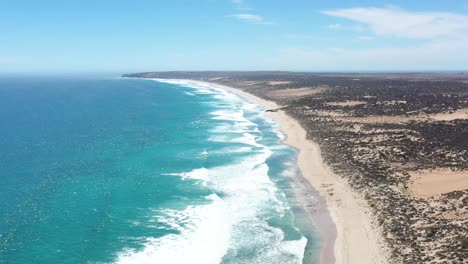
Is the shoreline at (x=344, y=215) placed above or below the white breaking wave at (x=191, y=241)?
above

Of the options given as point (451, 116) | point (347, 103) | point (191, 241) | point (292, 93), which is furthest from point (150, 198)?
point (292, 93)

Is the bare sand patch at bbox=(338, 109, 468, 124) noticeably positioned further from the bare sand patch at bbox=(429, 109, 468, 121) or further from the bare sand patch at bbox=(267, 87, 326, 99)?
the bare sand patch at bbox=(267, 87, 326, 99)

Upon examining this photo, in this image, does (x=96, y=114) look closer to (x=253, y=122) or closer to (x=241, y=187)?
(x=253, y=122)

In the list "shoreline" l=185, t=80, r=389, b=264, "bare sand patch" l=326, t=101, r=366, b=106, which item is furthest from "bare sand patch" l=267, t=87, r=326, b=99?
"shoreline" l=185, t=80, r=389, b=264

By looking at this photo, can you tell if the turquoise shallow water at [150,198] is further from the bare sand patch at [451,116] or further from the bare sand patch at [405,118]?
the bare sand patch at [451,116]

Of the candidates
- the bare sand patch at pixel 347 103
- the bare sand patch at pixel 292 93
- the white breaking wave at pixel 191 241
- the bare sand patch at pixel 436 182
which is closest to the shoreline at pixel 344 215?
the bare sand patch at pixel 436 182

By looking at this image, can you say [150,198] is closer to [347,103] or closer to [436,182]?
[436,182]

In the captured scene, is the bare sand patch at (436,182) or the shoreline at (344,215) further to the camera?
the bare sand patch at (436,182)
